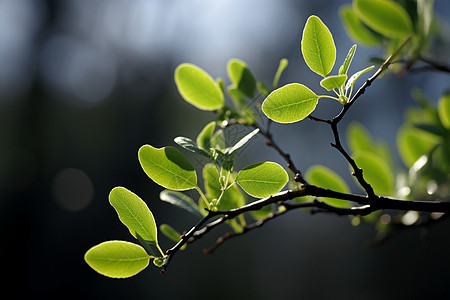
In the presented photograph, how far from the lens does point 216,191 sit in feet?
1.01

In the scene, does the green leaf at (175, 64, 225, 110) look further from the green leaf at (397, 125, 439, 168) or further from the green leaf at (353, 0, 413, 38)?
the green leaf at (397, 125, 439, 168)

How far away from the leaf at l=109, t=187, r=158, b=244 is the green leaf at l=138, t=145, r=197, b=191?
0.02 meters

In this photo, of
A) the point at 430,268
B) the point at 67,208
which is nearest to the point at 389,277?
the point at 430,268

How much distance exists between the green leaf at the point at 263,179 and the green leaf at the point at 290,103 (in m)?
0.04

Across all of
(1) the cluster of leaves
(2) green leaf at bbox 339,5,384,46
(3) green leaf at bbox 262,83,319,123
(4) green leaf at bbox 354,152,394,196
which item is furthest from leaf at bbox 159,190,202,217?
(2) green leaf at bbox 339,5,384,46

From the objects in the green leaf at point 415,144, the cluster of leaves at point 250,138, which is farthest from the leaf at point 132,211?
the green leaf at point 415,144

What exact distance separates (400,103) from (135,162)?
282 centimetres

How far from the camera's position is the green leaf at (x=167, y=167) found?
0.81ft

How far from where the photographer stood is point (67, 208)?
3645 mm

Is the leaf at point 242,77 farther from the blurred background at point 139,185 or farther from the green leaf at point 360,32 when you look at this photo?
the blurred background at point 139,185

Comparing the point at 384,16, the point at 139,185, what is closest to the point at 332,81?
the point at 384,16

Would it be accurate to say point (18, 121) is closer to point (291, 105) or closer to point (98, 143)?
point (98, 143)

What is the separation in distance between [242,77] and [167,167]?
0.16 metres

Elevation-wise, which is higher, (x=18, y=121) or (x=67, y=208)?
(x=18, y=121)
